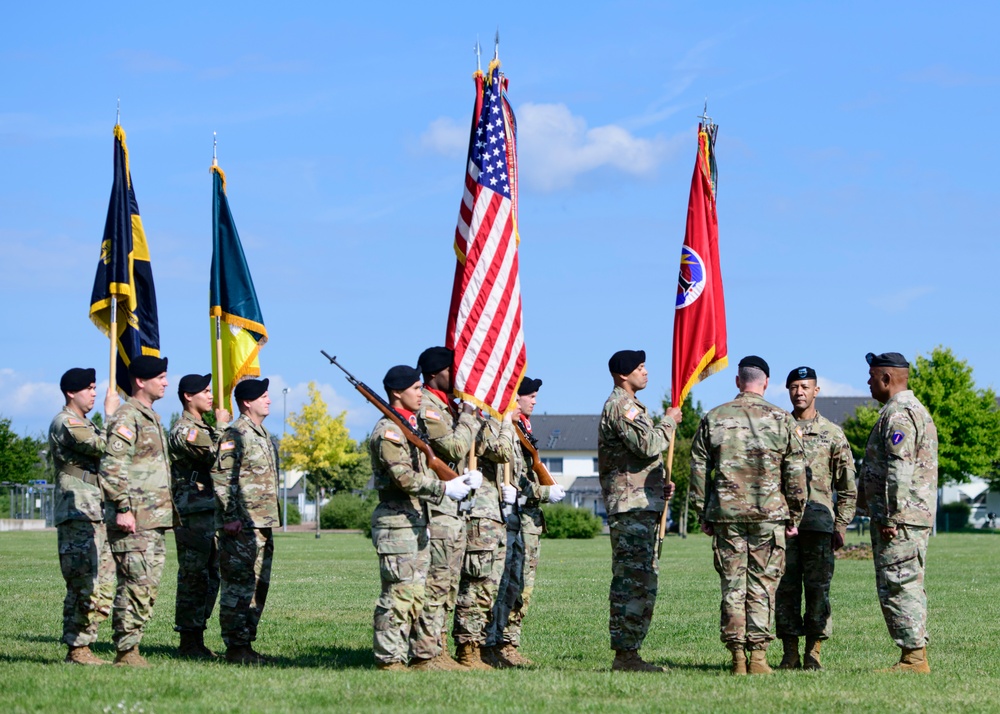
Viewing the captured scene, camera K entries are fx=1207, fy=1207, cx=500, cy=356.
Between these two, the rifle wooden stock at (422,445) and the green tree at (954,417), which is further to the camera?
the green tree at (954,417)

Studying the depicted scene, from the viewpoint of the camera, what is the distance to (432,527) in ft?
32.8

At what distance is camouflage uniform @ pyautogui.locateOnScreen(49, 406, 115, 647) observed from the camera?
1034 cm

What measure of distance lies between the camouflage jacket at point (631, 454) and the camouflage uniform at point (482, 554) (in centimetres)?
92

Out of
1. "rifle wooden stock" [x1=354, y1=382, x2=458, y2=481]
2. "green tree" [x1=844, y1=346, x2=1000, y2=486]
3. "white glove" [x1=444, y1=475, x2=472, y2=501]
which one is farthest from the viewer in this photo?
"green tree" [x1=844, y1=346, x2=1000, y2=486]

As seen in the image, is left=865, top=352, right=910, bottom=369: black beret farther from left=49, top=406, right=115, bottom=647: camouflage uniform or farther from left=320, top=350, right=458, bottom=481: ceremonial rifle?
A: left=49, top=406, right=115, bottom=647: camouflage uniform

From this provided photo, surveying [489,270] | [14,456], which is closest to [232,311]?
[489,270]

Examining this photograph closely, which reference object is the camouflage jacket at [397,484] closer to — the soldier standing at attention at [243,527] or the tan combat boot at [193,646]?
the soldier standing at attention at [243,527]

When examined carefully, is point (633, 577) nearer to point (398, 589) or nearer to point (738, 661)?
point (738, 661)

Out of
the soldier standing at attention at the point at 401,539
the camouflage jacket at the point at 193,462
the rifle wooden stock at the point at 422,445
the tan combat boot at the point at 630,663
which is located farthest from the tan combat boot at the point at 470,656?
the camouflage jacket at the point at 193,462

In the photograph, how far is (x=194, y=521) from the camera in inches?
449

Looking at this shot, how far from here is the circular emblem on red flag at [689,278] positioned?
12.3 metres

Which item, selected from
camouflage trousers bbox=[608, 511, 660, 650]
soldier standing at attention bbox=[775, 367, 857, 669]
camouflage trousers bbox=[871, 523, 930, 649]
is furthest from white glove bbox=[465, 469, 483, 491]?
camouflage trousers bbox=[871, 523, 930, 649]

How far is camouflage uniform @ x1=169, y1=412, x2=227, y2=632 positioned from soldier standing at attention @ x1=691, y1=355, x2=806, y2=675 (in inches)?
178

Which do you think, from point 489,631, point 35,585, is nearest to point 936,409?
point 35,585
